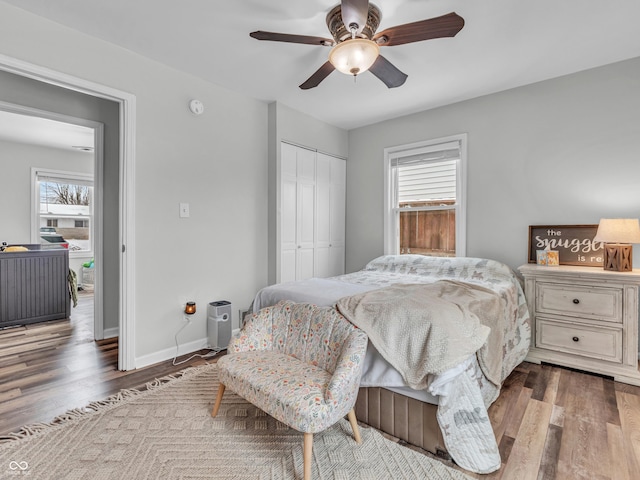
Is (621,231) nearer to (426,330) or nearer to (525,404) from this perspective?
(525,404)

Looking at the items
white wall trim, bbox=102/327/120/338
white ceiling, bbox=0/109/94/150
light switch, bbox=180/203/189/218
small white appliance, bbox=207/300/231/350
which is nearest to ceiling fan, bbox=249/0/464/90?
light switch, bbox=180/203/189/218

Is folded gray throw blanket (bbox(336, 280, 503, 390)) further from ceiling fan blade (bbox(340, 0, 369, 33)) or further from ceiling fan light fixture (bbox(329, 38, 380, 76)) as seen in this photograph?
ceiling fan blade (bbox(340, 0, 369, 33))

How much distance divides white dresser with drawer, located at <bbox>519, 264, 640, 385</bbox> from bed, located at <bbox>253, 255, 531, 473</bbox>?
53 centimetres

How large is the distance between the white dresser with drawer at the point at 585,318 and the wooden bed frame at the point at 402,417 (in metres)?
1.68

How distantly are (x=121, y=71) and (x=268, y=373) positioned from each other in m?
2.45

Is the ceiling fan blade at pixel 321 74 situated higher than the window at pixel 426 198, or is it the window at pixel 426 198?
the ceiling fan blade at pixel 321 74

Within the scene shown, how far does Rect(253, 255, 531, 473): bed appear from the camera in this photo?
1567mm

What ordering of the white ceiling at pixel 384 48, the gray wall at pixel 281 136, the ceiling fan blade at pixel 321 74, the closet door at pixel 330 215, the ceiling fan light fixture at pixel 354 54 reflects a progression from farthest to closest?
the closet door at pixel 330 215
the gray wall at pixel 281 136
the ceiling fan blade at pixel 321 74
the white ceiling at pixel 384 48
the ceiling fan light fixture at pixel 354 54

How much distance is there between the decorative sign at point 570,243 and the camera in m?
2.84

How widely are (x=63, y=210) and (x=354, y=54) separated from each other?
20.2 ft

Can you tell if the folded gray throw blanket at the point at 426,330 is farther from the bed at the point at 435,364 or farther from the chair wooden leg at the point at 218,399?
the chair wooden leg at the point at 218,399

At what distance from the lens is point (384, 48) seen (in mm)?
2545

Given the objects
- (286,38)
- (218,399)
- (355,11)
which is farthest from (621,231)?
(218,399)

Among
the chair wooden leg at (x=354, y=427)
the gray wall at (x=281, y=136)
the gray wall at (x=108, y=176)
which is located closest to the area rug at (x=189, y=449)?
the chair wooden leg at (x=354, y=427)
